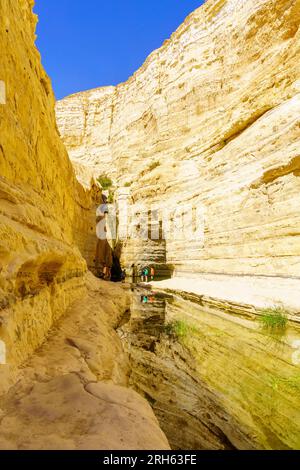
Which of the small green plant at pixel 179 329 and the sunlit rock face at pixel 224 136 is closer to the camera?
the small green plant at pixel 179 329

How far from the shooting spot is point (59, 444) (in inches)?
60.2

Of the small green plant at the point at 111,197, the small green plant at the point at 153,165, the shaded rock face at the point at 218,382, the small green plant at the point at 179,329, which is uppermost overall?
the small green plant at the point at 153,165

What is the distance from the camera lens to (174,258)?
1806cm

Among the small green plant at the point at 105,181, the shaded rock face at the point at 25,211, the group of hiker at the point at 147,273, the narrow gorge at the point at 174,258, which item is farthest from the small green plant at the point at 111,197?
the shaded rock face at the point at 25,211

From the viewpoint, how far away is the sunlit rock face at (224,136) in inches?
411

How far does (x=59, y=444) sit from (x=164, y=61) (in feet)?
102

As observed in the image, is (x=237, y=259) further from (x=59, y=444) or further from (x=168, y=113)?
(x=168, y=113)

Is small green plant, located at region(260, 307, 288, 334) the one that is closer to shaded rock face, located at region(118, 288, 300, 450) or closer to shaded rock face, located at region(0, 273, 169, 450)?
shaded rock face, located at region(118, 288, 300, 450)

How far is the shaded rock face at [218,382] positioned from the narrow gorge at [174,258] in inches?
1.0

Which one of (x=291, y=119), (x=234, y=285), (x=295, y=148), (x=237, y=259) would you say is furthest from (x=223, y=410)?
(x=291, y=119)

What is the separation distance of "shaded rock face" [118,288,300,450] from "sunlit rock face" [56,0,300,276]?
178 inches

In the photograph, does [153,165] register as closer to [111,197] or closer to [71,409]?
[111,197]

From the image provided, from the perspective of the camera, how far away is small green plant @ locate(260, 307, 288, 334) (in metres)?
6.10

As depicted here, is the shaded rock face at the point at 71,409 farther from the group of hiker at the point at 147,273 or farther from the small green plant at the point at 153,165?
the small green plant at the point at 153,165
